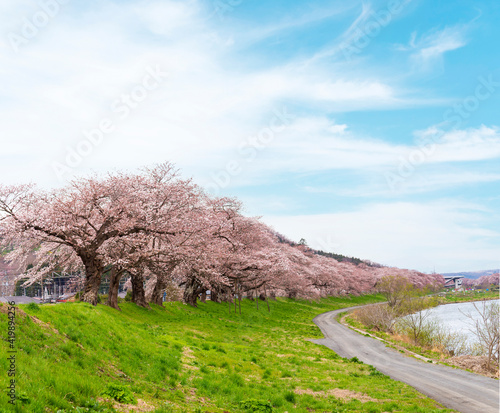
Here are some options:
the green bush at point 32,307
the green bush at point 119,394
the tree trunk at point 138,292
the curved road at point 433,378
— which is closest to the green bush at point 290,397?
the curved road at point 433,378

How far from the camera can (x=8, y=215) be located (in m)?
25.0

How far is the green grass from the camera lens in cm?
897

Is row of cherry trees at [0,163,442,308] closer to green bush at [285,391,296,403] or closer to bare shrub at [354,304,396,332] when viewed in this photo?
green bush at [285,391,296,403]

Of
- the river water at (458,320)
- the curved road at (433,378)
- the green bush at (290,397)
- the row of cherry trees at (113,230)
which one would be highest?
the row of cherry trees at (113,230)

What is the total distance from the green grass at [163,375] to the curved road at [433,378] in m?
1.35

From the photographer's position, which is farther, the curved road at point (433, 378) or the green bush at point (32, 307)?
the curved road at point (433, 378)

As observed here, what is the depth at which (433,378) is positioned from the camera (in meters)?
22.3

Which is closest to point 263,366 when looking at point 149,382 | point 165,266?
point 149,382

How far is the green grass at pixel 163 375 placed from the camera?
29.4 ft

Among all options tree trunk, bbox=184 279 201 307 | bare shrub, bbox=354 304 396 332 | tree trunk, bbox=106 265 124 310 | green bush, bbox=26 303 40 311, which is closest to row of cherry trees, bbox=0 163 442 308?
tree trunk, bbox=106 265 124 310

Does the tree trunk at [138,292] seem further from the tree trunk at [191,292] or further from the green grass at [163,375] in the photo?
the green grass at [163,375]

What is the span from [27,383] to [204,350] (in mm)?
13839

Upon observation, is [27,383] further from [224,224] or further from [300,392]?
[224,224]

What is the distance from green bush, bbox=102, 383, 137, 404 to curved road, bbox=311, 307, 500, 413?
1385cm
